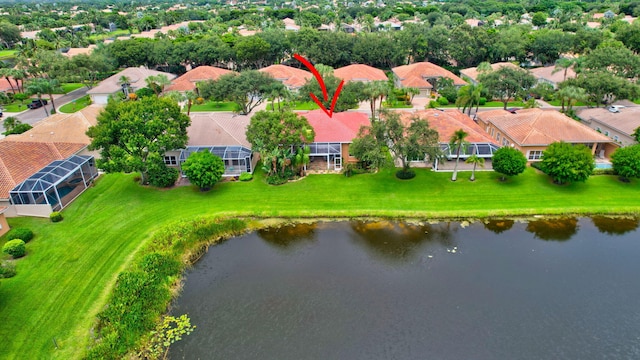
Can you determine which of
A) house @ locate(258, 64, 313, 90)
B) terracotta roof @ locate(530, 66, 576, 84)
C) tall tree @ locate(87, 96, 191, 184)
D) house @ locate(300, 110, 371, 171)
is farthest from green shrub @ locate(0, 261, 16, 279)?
terracotta roof @ locate(530, 66, 576, 84)

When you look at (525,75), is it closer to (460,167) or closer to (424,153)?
(460,167)

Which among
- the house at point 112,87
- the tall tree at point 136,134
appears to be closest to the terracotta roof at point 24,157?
the tall tree at point 136,134

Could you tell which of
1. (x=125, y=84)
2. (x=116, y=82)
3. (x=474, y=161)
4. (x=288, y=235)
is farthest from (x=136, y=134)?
(x=116, y=82)

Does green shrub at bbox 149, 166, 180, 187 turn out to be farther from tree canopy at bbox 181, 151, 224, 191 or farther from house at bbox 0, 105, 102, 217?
house at bbox 0, 105, 102, 217

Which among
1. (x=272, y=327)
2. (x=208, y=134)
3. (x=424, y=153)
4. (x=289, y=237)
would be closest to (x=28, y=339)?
(x=272, y=327)

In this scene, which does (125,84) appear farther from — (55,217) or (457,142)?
(457,142)

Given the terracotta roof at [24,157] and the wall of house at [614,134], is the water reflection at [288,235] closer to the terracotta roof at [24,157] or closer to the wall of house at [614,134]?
the terracotta roof at [24,157]
